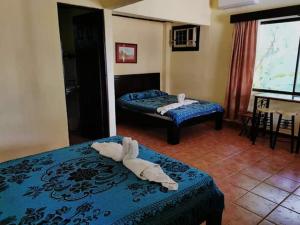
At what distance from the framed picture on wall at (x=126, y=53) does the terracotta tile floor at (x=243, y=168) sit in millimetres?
1529

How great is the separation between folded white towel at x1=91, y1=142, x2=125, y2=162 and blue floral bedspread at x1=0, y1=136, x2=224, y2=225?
52 millimetres

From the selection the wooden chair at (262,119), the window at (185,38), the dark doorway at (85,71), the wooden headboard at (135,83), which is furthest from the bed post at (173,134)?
the window at (185,38)

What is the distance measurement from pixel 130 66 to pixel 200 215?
417 centimetres

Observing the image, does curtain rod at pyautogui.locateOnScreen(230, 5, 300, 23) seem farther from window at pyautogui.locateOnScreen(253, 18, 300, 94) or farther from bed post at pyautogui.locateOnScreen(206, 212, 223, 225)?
bed post at pyautogui.locateOnScreen(206, 212, 223, 225)

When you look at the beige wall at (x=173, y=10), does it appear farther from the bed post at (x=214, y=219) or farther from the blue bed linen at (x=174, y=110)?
the bed post at (x=214, y=219)

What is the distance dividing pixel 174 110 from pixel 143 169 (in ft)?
7.83

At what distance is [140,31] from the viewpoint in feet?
17.5

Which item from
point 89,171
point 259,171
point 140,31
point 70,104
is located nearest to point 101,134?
point 70,104

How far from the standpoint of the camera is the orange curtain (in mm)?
4309

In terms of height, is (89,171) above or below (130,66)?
below

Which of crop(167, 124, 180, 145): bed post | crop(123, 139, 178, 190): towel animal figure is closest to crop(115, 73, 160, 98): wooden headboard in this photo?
crop(167, 124, 180, 145): bed post

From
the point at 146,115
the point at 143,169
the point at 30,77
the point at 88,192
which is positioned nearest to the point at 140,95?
the point at 146,115

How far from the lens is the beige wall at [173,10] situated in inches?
→ 142

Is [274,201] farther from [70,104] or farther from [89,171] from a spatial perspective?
[70,104]
